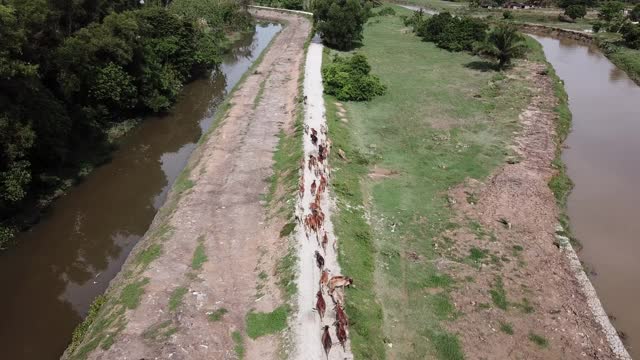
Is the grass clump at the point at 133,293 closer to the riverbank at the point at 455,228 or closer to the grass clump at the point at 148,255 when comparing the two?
the grass clump at the point at 148,255

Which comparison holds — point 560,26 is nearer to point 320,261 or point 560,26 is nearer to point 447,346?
point 320,261

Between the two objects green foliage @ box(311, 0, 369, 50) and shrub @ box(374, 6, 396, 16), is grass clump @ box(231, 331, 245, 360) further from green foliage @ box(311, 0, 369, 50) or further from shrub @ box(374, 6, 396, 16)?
shrub @ box(374, 6, 396, 16)

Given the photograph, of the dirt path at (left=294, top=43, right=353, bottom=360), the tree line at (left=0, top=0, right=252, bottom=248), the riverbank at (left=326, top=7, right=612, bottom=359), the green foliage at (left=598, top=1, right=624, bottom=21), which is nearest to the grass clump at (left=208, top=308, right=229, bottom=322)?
the dirt path at (left=294, top=43, right=353, bottom=360)

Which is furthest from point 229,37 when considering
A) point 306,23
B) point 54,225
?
point 54,225

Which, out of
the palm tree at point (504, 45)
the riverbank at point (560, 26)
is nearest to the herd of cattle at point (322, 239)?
the palm tree at point (504, 45)

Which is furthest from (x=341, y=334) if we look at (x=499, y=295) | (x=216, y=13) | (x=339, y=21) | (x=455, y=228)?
(x=216, y=13)

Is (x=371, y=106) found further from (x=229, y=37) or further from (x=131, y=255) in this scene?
(x=229, y=37)
